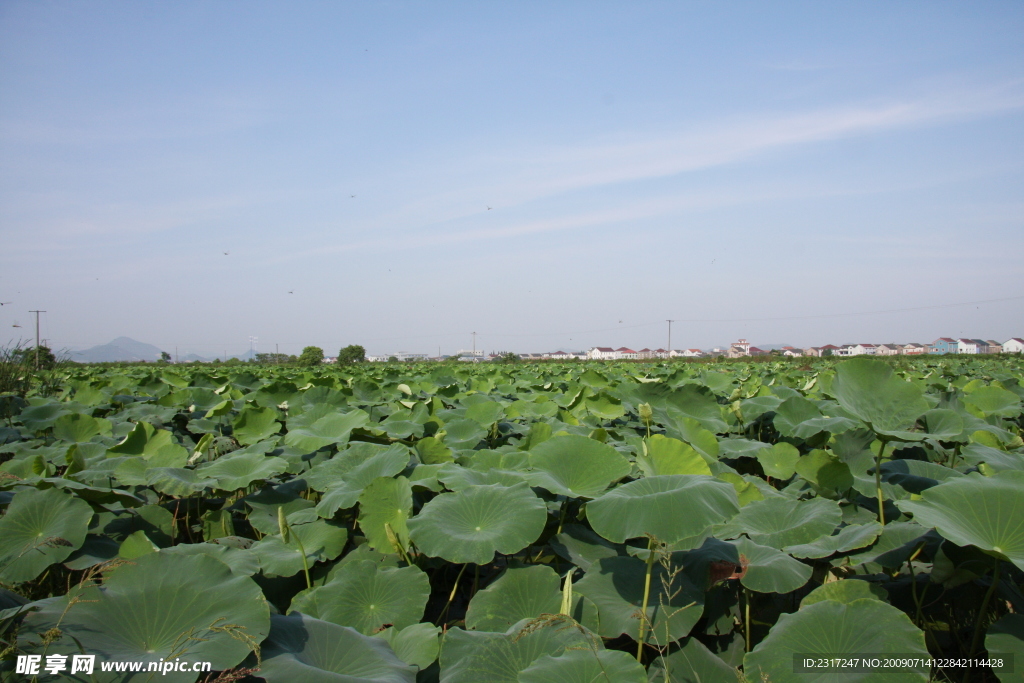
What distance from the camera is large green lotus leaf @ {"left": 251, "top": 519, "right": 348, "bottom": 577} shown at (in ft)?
4.90

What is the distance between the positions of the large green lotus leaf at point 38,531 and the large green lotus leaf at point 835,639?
1732 mm

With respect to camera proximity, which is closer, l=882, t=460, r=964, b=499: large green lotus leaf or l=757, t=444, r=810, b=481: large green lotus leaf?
l=882, t=460, r=964, b=499: large green lotus leaf

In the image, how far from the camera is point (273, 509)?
77.6 inches

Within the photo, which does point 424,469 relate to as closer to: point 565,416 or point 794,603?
point 794,603

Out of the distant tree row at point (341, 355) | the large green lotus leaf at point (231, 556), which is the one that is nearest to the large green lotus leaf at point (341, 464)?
the large green lotus leaf at point (231, 556)

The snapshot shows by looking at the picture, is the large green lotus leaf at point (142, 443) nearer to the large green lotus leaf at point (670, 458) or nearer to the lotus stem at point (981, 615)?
the large green lotus leaf at point (670, 458)

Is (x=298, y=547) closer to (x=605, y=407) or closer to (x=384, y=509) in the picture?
(x=384, y=509)

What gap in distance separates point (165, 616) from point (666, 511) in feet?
3.43

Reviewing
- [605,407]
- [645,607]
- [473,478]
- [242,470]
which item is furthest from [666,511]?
[605,407]

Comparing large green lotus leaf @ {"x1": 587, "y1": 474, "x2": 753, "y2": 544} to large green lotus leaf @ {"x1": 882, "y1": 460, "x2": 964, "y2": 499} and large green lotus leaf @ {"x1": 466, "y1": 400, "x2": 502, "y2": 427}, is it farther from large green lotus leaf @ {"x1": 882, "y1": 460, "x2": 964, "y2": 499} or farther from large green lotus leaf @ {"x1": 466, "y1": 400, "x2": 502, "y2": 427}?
large green lotus leaf @ {"x1": 466, "y1": 400, "x2": 502, "y2": 427}

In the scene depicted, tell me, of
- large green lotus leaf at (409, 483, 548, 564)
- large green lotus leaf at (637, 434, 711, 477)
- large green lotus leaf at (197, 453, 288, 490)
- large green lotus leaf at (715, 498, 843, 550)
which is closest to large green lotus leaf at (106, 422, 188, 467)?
large green lotus leaf at (197, 453, 288, 490)

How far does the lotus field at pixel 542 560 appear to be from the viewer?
3.59 feet

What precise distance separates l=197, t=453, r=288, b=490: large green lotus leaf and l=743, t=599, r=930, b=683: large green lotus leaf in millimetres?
1584

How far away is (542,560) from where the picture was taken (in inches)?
67.2
